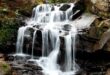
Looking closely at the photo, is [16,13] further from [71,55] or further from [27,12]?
[71,55]

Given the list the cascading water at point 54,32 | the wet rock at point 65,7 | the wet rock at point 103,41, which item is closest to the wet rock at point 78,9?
the cascading water at point 54,32

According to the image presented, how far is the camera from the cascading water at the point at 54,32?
1381 centimetres

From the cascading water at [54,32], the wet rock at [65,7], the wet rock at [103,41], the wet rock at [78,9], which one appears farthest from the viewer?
the wet rock at [65,7]

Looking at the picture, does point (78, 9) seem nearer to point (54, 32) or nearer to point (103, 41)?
point (54, 32)

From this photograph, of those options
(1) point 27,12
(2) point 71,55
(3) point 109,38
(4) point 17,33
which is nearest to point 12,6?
(1) point 27,12

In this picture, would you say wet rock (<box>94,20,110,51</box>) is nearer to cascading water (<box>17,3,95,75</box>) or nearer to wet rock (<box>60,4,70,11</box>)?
cascading water (<box>17,3,95,75</box>)

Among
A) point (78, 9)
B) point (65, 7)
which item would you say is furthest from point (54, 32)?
point (65, 7)

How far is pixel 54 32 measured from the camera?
584 inches

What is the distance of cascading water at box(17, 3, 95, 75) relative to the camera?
45.3 ft

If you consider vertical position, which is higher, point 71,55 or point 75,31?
point 75,31

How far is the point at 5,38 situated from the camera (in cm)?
1570

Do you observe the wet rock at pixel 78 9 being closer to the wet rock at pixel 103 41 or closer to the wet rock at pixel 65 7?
the wet rock at pixel 65 7

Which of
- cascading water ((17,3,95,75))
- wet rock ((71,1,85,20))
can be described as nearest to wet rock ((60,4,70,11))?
cascading water ((17,3,95,75))

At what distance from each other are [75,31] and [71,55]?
4.34ft
